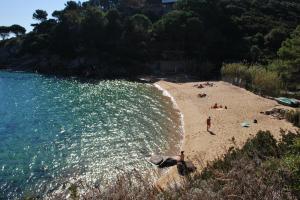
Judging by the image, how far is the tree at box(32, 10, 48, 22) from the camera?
9921 cm

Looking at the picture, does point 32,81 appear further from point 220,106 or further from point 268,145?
point 268,145

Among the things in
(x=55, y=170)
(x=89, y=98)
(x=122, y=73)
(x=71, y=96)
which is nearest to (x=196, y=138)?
(x=55, y=170)

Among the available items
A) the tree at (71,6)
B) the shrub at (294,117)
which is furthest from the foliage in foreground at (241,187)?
the tree at (71,6)

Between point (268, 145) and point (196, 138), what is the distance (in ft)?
49.8

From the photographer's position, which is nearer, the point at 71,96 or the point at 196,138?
the point at 196,138

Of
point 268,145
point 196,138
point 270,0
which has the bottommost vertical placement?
point 196,138

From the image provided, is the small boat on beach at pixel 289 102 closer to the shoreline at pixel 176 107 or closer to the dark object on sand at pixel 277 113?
the dark object on sand at pixel 277 113

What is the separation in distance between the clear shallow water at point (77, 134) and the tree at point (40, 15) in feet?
170

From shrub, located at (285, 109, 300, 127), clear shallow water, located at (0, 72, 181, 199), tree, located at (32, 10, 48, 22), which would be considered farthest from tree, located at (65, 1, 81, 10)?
shrub, located at (285, 109, 300, 127)

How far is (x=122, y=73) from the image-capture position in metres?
70.9

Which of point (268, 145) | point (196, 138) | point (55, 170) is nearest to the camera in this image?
point (268, 145)

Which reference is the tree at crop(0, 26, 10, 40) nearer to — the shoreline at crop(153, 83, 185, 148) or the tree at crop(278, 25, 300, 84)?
the shoreline at crop(153, 83, 185, 148)

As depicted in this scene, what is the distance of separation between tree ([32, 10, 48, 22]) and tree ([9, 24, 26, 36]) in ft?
36.3

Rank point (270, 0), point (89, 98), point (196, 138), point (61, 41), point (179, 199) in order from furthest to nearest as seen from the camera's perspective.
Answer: point (270, 0)
point (61, 41)
point (89, 98)
point (196, 138)
point (179, 199)
